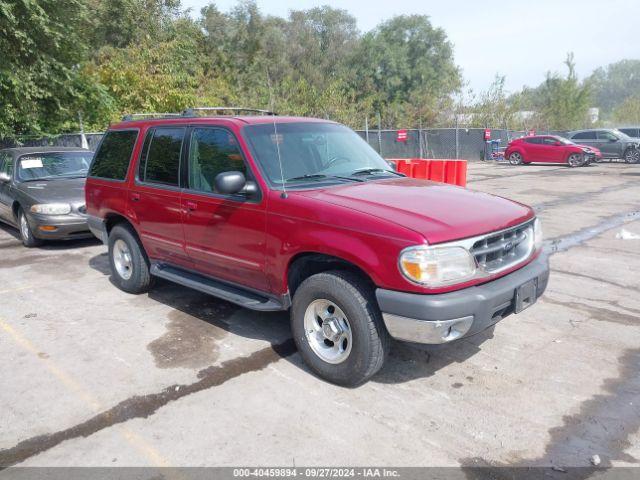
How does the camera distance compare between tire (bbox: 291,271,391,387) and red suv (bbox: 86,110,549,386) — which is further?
tire (bbox: 291,271,391,387)

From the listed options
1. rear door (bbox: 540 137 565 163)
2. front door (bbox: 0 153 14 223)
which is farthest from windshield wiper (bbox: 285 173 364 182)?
rear door (bbox: 540 137 565 163)

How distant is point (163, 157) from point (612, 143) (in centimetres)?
2477

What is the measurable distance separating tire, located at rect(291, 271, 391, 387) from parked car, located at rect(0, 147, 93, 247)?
546cm

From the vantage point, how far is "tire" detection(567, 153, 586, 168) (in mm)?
22469

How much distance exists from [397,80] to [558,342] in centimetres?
4580

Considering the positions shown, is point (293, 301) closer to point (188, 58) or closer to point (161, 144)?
point (161, 144)

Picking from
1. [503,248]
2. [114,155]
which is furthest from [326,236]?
[114,155]

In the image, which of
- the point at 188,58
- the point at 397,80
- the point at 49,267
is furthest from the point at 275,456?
the point at 397,80

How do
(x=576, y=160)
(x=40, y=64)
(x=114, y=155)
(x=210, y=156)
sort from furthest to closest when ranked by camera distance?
(x=576, y=160), (x=40, y=64), (x=114, y=155), (x=210, y=156)

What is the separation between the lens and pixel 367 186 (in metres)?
4.03

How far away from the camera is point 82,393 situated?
364 cm

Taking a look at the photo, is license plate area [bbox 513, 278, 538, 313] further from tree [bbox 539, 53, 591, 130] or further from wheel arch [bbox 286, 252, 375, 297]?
tree [bbox 539, 53, 591, 130]

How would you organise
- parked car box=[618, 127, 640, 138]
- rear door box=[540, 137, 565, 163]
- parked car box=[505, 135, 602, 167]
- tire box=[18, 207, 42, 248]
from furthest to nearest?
1. parked car box=[618, 127, 640, 138]
2. rear door box=[540, 137, 565, 163]
3. parked car box=[505, 135, 602, 167]
4. tire box=[18, 207, 42, 248]

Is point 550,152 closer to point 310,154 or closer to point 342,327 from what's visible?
point 310,154
